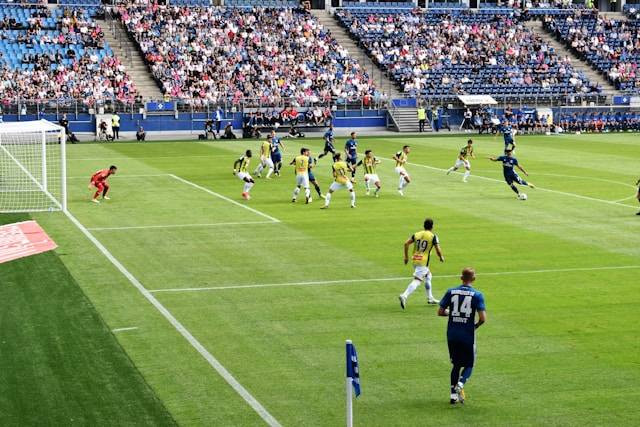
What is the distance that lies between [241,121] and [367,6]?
23.3m

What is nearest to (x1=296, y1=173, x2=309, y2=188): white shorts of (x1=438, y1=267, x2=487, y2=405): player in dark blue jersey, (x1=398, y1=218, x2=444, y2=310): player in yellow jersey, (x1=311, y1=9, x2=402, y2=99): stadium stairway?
(x1=398, y1=218, x2=444, y2=310): player in yellow jersey

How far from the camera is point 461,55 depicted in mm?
87062

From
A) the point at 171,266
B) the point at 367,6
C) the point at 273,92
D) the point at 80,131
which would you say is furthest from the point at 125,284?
the point at 367,6

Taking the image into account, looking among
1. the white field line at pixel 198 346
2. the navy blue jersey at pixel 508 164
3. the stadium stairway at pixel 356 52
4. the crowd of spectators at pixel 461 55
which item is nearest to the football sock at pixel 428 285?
the white field line at pixel 198 346

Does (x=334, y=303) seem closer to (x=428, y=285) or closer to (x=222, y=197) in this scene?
(x=428, y=285)

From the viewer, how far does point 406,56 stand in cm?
8575

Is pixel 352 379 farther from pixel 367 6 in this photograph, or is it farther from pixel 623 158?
pixel 367 6

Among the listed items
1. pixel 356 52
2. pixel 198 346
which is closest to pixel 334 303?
pixel 198 346

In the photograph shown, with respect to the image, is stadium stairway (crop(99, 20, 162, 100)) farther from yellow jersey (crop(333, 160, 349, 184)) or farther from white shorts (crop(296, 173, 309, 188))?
yellow jersey (crop(333, 160, 349, 184))

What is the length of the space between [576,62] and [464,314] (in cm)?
7963

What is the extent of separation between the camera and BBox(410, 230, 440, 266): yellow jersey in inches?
824

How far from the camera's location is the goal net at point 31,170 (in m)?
36.8

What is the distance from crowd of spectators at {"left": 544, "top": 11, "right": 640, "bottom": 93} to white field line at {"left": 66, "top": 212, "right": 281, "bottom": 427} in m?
68.6

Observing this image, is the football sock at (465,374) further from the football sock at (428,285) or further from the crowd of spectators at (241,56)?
the crowd of spectators at (241,56)
